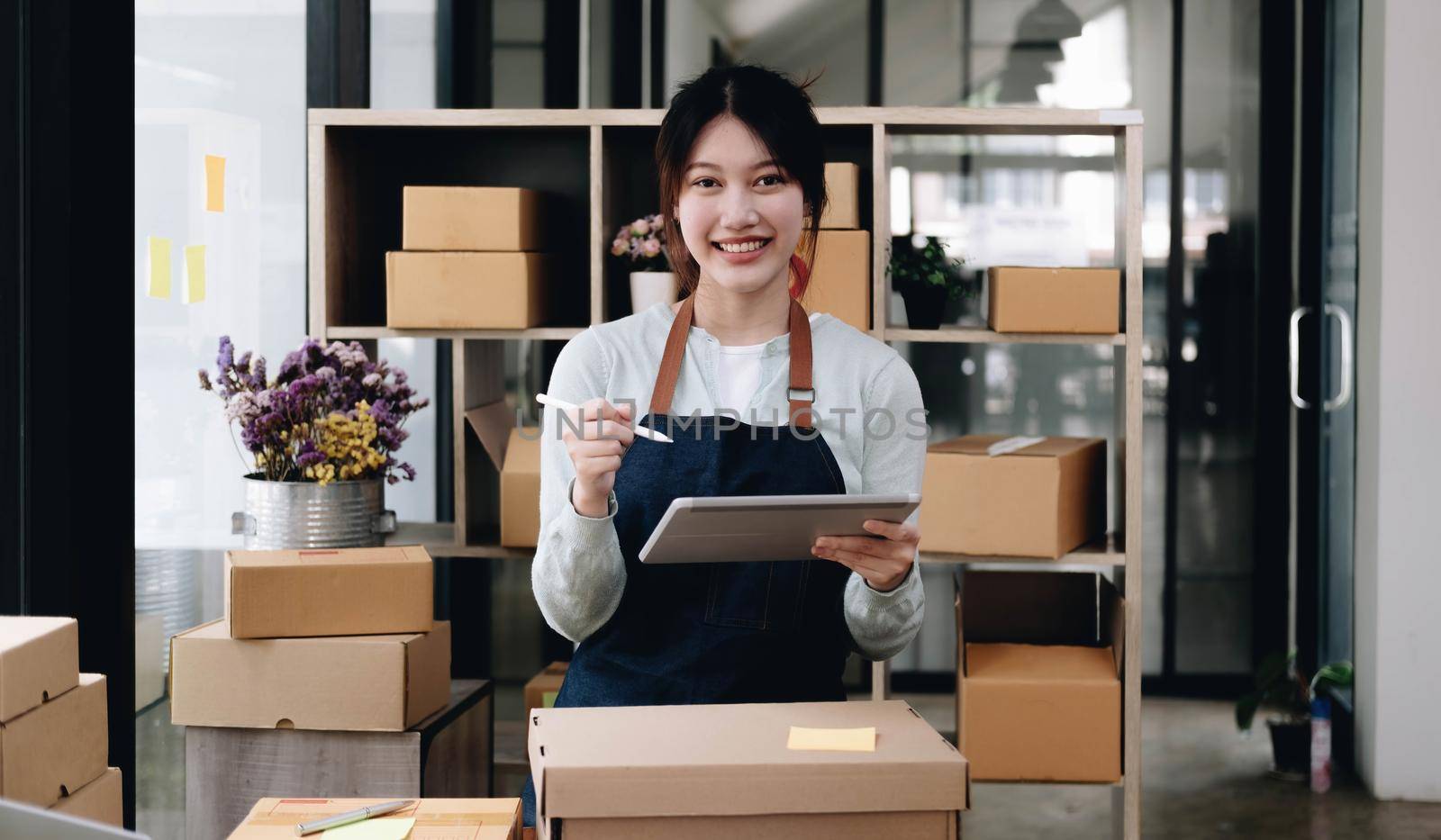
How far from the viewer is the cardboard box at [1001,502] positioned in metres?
2.96

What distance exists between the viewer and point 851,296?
9.70ft

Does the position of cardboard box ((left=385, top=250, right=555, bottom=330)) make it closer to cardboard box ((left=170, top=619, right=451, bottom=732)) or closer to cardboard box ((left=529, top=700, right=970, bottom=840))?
cardboard box ((left=170, top=619, right=451, bottom=732))

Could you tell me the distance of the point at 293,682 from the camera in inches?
88.0

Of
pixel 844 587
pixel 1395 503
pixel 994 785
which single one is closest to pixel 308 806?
pixel 844 587

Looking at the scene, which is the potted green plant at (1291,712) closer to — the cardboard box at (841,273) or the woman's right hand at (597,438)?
the cardboard box at (841,273)

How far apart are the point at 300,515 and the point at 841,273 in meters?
1.24

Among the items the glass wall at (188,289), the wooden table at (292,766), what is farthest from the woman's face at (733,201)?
the glass wall at (188,289)

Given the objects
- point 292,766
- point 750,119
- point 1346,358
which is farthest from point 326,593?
point 1346,358

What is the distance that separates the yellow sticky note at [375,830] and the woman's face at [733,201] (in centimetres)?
80

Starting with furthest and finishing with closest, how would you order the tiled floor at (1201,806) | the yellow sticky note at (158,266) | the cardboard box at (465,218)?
the tiled floor at (1201,806) → the cardboard box at (465,218) → the yellow sticky note at (158,266)

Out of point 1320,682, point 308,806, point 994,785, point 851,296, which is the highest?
point 851,296

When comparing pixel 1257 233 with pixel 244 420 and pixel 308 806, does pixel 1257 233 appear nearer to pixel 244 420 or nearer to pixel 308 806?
pixel 244 420

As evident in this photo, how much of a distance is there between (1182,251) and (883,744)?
3751 millimetres

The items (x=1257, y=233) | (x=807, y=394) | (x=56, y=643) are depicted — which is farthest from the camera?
(x=1257, y=233)
